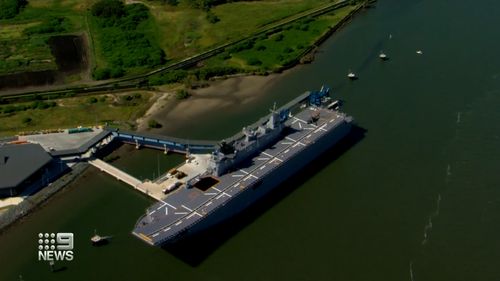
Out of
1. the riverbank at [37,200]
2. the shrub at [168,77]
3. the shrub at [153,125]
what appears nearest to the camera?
the riverbank at [37,200]

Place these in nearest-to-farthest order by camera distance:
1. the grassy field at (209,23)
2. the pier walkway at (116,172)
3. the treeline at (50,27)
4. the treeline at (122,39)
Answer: the pier walkway at (116,172)
the treeline at (122,39)
the grassy field at (209,23)
the treeline at (50,27)

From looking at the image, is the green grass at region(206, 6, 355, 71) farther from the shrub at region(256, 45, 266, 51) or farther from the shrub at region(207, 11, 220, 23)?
the shrub at region(207, 11, 220, 23)

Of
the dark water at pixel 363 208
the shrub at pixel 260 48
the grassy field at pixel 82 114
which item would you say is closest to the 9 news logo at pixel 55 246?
the dark water at pixel 363 208

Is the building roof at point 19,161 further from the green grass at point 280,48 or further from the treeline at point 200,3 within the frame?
the treeline at point 200,3

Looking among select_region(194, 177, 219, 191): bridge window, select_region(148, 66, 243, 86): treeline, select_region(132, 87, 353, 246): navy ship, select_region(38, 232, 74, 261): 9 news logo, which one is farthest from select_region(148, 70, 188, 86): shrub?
select_region(38, 232, 74, 261): 9 news logo

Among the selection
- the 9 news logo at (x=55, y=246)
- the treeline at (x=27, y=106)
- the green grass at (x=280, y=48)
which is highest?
the green grass at (x=280, y=48)

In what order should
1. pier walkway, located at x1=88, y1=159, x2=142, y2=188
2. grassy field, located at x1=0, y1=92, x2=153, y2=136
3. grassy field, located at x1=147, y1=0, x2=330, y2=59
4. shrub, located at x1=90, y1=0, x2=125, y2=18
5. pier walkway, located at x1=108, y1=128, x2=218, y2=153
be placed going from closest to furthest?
pier walkway, located at x1=88, y1=159, x2=142, y2=188 < pier walkway, located at x1=108, y1=128, x2=218, y2=153 < grassy field, located at x1=0, y1=92, x2=153, y2=136 < grassy field, located at x1=147, y1=0, x2=330, y2=59 < shrub, located at x1=90, y1=0, x2=125, y2=18

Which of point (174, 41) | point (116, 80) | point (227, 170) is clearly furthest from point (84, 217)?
point (174, 41)

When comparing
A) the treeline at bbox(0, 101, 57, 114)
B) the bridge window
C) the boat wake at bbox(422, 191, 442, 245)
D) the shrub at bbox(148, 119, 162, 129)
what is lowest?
the boat wake at bbox(422, 191, 442, 245)
